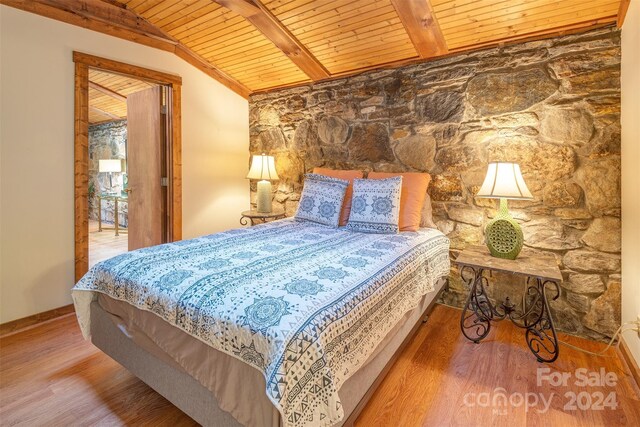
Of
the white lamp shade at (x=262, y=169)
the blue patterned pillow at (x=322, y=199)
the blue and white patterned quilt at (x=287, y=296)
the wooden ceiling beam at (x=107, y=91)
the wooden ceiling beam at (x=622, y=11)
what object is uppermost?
the wooden ceiling beam at (x=107, y=91)

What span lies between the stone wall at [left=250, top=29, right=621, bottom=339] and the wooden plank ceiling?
9.35ft

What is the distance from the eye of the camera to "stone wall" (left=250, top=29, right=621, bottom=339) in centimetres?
212

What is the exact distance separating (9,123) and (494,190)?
3431mm

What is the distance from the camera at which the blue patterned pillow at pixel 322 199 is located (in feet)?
8.77

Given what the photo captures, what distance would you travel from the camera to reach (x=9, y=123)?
224 centimetres

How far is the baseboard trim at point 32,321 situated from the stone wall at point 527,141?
2817mm

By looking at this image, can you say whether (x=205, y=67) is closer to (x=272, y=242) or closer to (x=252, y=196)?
(x=252, y=196)

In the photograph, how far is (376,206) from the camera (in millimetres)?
2459

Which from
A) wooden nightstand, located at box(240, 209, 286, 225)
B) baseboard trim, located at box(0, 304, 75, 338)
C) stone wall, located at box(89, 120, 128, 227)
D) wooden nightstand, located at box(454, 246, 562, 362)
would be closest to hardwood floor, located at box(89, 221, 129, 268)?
stone wall, located at box(89, 120, 128, 227)

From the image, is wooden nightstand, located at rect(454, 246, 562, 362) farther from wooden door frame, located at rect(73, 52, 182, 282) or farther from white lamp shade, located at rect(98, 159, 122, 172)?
white lamp shade, located at rect(98, 159, 122, 172)

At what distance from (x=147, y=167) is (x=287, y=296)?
2911 mm

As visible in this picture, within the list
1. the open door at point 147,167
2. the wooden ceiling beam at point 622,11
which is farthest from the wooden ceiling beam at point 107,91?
the wooden ceiling beam at point 622,11

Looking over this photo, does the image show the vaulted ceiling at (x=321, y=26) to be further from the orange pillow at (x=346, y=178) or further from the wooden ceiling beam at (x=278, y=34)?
the orange pillow at (x=346, y=178)

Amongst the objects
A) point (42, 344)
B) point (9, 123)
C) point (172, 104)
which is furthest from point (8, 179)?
point (172, 104)
